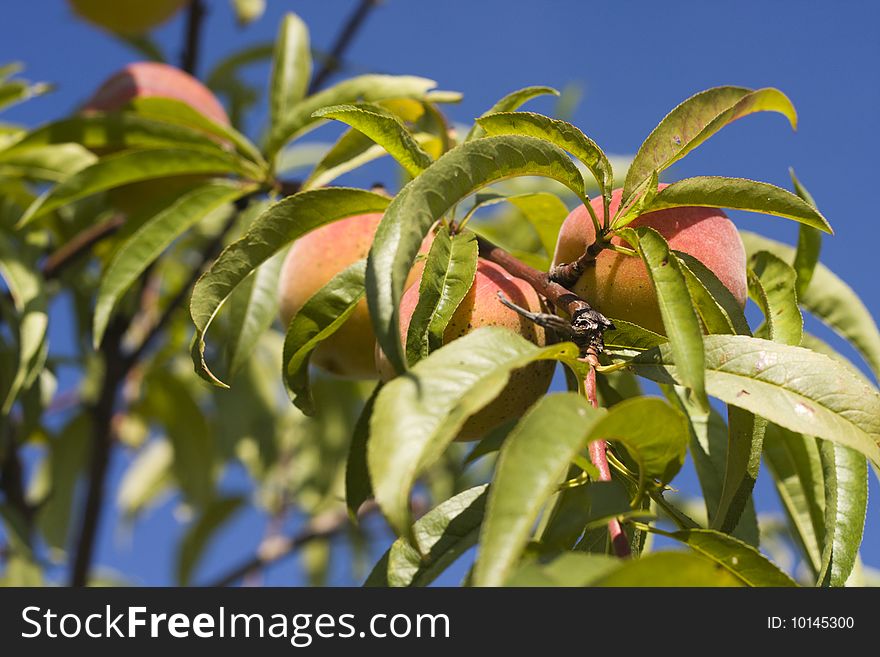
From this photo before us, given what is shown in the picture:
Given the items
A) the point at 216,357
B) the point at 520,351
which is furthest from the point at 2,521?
the point at 520,351

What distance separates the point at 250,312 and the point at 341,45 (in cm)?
136

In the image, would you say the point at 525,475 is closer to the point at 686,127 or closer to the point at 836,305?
the point at 686,127

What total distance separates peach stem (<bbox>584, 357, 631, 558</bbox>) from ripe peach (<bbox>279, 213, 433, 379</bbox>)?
44cm

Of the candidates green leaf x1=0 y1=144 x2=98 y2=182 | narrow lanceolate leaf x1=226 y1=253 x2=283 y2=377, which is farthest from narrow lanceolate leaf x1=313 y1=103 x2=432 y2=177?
green leaf x1=0 y1=144 x2=98 y2=182

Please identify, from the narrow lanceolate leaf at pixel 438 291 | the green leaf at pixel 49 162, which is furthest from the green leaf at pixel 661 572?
the green leaf at pixel 49 162

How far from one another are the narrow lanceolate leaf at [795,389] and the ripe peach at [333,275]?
510mm

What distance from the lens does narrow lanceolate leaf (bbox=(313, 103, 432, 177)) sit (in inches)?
38.3

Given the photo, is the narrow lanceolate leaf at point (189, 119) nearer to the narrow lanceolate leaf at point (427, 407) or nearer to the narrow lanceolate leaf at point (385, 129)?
the narrow lanceolate leaf at point (385, 129)

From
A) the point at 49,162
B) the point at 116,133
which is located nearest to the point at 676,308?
the point at 116,133

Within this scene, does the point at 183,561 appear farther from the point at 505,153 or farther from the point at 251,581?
the point at 505,153

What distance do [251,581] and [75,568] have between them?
1.03 metres

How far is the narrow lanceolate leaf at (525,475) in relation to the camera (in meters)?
0.59

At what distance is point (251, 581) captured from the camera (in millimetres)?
3059

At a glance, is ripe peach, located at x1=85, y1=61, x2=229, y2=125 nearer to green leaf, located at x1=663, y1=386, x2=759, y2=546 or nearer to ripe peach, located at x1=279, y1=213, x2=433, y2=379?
ripe peach, located at x1=279, y1=213, x2=433, y2=379
